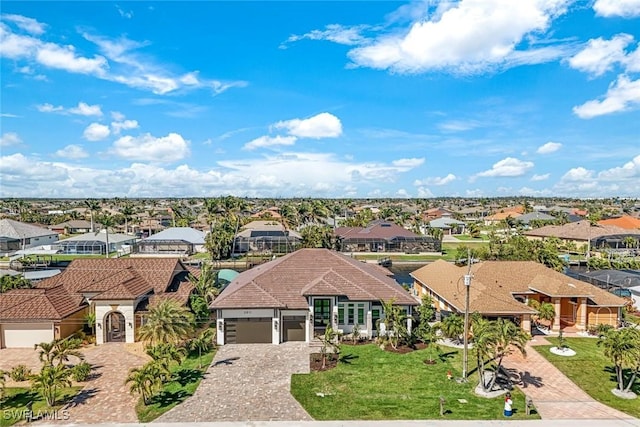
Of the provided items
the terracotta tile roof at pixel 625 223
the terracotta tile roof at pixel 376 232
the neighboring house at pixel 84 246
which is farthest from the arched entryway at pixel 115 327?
the terracotta tile roof at pixel 625 223

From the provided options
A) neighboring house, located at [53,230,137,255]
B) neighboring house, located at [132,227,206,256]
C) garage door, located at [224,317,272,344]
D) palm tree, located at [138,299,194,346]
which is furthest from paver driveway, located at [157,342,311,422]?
neighboring house, located at [53,230,137,255]

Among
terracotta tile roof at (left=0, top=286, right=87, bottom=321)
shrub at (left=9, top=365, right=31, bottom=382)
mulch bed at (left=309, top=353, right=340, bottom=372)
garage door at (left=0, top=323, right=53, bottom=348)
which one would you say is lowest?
mulch bed at (left=309, top=353, right=340, bottom=372)

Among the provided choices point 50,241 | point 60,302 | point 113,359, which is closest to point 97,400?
point 113,359

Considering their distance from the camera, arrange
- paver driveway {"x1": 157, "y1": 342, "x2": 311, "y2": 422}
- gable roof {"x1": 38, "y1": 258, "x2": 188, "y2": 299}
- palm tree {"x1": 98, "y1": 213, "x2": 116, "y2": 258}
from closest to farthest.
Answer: paver driveway {"x1": 157, "y1": 342, "x2": 311, "y2": 422}, gable roof {"x1": 38, "y1": 258, "x2": 188, "y2": 299}, palm tree {"x1": 98, "y1": 213, "x2": 116, "y2": 258}

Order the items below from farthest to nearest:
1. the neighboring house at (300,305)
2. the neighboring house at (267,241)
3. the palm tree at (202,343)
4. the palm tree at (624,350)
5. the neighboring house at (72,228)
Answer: the neighboring house at (72,228) → the neighboring house at (267,241) → the neighboring house at (300,305) → the palm tree at (202,343) → the palm tree at (624,350)

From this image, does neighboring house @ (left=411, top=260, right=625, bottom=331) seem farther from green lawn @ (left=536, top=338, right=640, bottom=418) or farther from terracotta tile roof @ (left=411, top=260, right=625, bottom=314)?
green lawn @ (left=536, top=338, right=640, bottom=418)

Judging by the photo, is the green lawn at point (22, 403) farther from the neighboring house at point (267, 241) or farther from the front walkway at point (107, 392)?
the neighboring house at point (267, 241)

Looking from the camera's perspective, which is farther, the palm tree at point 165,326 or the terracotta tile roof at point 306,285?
the terracotta tile roof at point 306,285

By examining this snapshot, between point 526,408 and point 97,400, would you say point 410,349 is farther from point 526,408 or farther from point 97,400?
point 97,400
